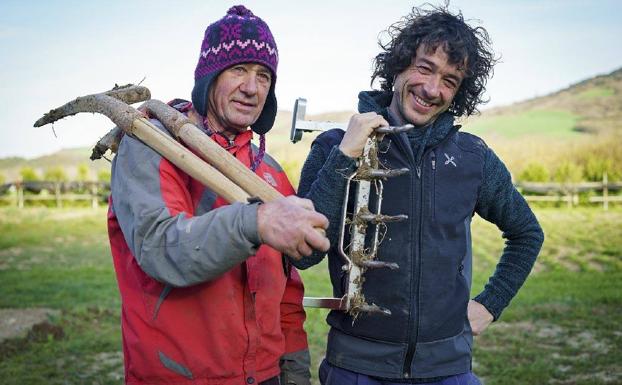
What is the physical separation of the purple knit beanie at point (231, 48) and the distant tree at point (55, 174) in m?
31.8

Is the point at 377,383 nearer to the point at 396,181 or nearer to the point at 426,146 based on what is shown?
the point at 396,181

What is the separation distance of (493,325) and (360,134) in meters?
7.45

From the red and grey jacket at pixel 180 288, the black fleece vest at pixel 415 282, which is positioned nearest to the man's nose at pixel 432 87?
the black fleece vest at pixel 415 282

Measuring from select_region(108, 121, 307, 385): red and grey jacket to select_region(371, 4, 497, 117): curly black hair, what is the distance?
2.99 ft

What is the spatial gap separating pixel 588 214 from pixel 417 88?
80.0 ft

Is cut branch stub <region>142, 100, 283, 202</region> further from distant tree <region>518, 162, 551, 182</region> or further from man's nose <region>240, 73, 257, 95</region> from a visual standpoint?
distant tree <region>518, 162, 551, 182</region>

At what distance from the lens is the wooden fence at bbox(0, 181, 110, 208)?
30031 millimetres

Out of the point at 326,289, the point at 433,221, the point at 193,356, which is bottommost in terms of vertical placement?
the point at 326,289

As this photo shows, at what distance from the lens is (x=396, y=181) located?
263 cm

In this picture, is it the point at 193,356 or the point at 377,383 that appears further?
the point at 377,383

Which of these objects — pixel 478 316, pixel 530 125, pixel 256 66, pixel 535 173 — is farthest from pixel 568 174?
pixel 256 66

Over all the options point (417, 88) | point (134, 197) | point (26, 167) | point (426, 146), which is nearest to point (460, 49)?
point (417, 88)

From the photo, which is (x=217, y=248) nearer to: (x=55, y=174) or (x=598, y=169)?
(x=598, y=169)

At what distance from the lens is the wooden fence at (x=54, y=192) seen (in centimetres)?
3003
